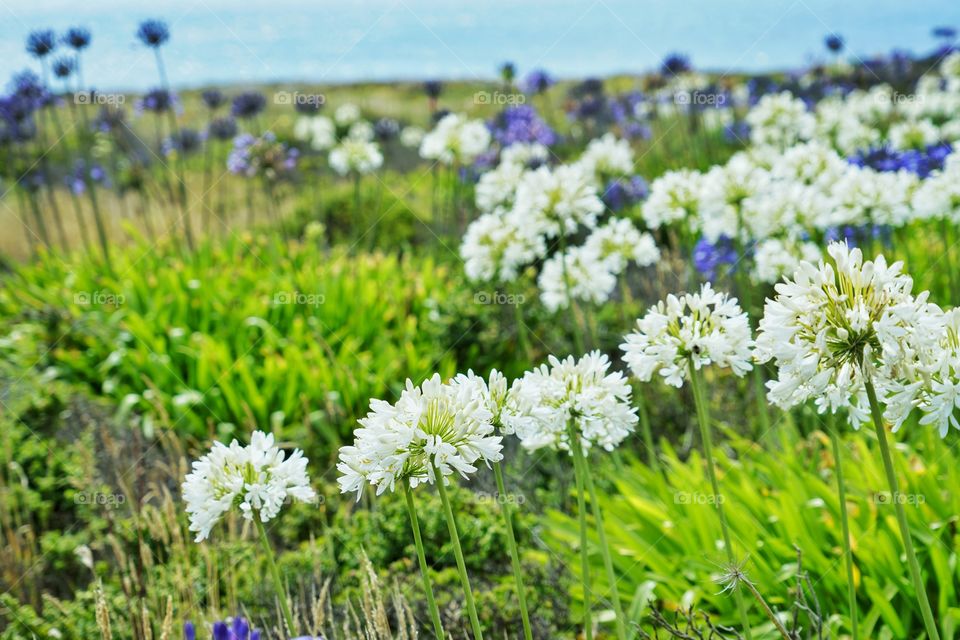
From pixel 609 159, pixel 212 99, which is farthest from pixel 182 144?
pixel 609 159

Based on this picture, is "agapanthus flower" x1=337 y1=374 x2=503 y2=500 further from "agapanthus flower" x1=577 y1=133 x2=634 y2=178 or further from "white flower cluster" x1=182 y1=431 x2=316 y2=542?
"agapanthus flower" x1=577 y1=133 x2=634 y2=178

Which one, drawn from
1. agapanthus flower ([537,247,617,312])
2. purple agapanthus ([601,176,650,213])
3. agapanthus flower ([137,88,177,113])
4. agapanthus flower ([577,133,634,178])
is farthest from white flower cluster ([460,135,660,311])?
agapanthus flower ([137,88,177,113])

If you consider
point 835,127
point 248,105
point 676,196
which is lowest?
point 676,196

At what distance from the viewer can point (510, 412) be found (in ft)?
6.51

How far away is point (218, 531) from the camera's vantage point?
3984mm

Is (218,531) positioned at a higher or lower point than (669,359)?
lower

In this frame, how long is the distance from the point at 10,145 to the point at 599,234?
701 centimetres

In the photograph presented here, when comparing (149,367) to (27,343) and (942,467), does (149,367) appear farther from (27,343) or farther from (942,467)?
(942,467)

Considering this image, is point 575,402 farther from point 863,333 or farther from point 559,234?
point 559,234

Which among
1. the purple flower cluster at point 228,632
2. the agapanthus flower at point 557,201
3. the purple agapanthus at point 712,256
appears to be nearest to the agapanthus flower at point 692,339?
the purple flower cluster at point 228,632

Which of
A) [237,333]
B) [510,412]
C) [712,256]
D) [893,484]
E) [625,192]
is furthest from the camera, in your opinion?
[625,192]

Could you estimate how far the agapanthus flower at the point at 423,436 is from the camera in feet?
5.49

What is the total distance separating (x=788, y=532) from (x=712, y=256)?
282 cm

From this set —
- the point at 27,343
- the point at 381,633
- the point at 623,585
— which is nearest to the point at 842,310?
the point at 381,633
